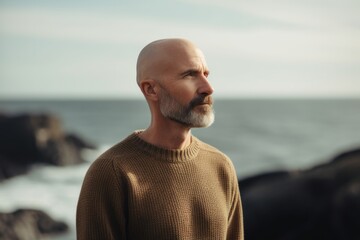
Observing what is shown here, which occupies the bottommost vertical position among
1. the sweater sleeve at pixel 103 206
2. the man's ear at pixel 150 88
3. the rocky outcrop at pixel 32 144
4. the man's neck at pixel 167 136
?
the rocky outcrop at pixel 32 144

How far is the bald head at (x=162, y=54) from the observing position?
63.9 inches

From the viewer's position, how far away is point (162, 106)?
1.66 m

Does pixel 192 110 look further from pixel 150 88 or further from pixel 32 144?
pixel 32 144

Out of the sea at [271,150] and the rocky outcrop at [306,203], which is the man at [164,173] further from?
the sea at [271,150]

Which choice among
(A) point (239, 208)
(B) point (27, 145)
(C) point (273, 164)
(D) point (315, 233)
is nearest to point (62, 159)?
(B) point (27, 145)

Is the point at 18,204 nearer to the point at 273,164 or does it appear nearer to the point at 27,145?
the point at 27,145

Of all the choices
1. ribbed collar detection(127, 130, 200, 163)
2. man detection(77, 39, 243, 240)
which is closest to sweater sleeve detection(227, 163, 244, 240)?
man detection(77, 39, 243, 240)

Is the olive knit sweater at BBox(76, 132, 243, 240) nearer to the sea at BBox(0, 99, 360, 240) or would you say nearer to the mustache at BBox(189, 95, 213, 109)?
the mustache at BBox(189, 95, 213, 109)

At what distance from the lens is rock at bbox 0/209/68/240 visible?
7.85 m

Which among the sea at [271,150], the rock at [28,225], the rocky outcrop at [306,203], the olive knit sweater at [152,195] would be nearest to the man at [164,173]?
the olive knit sweater at [152,195]

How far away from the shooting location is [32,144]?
10.3 m

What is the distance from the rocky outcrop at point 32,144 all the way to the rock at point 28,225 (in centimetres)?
132

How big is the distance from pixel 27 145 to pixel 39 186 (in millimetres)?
1073

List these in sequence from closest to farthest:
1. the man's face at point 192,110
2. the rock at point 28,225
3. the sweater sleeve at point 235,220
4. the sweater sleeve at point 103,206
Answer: the sweater sleeve at point 103,206 < the man's face at point 192,110 < the sweater sleeve at point 235,220 < the rock at point 28,225
